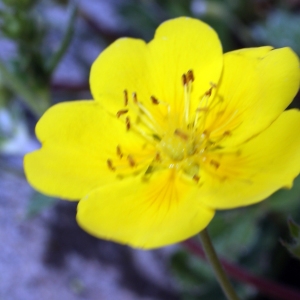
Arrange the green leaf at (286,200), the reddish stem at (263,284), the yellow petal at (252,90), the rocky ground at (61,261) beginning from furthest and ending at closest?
the rocky ground at (61,261)
the green leaf at (286,200)
the reddish stem at (263,284)
the yellow petal at (252,90)

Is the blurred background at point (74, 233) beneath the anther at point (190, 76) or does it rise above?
beneath

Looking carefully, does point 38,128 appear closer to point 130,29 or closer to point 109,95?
point 109,95

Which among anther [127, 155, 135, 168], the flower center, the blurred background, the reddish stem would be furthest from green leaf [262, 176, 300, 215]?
anther [127, 155, 135, 168]

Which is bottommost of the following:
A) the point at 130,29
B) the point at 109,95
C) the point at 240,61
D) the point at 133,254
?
the point at 133,254

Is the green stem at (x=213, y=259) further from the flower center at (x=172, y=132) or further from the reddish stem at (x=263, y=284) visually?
the reddish stem at (x=263, y=284)

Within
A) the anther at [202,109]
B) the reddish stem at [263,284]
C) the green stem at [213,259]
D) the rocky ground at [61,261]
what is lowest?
the rocky ground at [61,261]

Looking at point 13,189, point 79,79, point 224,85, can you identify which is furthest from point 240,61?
point 79,79

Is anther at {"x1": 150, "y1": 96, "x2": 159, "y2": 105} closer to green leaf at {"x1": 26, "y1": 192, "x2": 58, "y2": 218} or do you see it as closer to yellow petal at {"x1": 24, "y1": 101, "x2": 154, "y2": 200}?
yellow petal at {"x1": 24, "y1": 101, "x2": 154, "y2": 200}

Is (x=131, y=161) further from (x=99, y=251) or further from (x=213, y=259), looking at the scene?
(x=99, y=251)

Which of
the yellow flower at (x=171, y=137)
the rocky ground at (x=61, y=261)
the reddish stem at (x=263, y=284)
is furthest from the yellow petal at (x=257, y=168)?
the rocky ground at (x=61, y=261)

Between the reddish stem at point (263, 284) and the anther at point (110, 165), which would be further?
the reddish stem at point (263, 284)
